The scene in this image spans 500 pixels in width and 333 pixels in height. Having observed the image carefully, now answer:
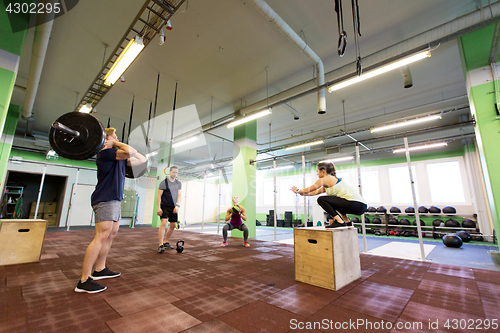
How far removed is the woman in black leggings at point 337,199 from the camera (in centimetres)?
257

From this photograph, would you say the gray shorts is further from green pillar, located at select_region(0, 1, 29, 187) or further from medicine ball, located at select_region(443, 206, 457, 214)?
medicine ball, located at select_region(443, 206, 457, 214)

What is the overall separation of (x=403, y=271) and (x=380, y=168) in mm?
8676

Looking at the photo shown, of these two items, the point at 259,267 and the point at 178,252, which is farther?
the point at 178,252

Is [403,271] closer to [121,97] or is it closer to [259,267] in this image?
[259,267]

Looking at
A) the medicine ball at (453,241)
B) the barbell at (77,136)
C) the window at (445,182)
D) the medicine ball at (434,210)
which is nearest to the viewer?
the barbell at (77,136)

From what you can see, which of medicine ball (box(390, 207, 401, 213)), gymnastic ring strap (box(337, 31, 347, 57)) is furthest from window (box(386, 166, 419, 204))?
gymnastic ring strap (box(337, 31, 347, 57))

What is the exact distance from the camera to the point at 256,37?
3.92m

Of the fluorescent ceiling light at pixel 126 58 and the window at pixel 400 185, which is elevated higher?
the fluorescent ceiling light at pixel 126 58

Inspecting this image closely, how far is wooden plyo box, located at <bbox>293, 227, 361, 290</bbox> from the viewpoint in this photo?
2.04m

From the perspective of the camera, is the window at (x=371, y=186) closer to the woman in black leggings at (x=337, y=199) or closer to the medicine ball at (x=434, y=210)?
the medicine ball at (x=434, y=210)

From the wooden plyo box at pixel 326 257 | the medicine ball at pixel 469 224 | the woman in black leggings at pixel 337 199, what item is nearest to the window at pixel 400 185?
the medicine ball at pixel 469 224

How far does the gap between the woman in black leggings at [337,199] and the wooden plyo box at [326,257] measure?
0.26 m

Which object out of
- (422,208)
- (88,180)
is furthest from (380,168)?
(88,180)

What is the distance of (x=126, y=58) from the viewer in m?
3.43
